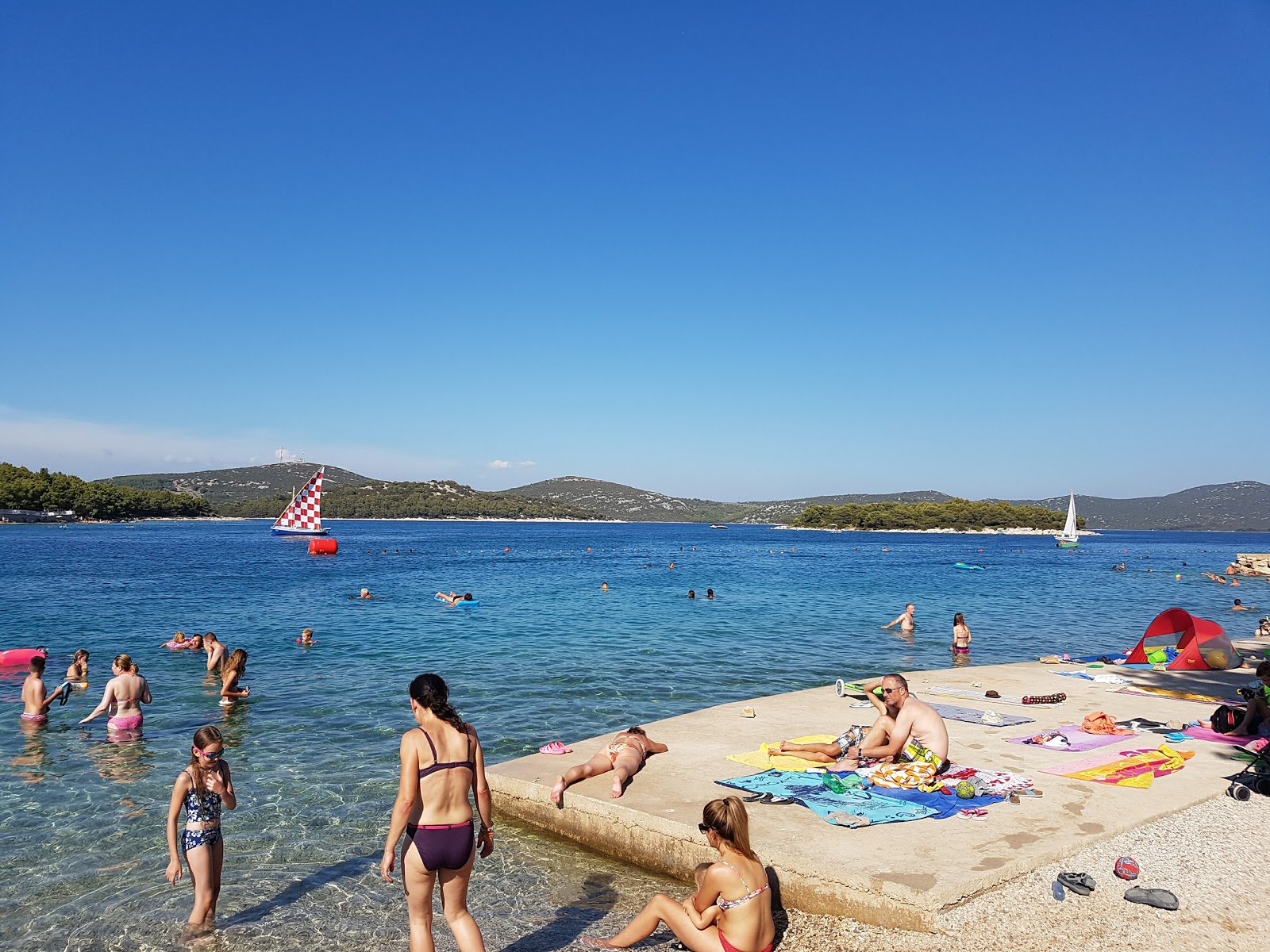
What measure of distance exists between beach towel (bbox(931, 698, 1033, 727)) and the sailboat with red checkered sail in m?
64.1

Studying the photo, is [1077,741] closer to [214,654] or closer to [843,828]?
[843,828]

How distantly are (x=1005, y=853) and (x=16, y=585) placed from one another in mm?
44506

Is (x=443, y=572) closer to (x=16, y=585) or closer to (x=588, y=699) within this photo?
(x=16, y=585)

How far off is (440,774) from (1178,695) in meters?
14.0

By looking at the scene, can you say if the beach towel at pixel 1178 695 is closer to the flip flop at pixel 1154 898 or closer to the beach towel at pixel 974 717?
the beach towel at pixel 974 717

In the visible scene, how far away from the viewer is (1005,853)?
6551 millimetres

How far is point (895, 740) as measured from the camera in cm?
890

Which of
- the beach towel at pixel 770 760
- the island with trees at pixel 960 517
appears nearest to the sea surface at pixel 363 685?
the beach towel at pixel 770 760

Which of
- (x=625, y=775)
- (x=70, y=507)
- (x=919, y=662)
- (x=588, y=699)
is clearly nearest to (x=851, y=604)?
(x=919, y=662)

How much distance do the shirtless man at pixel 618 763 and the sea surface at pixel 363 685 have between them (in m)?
0.57

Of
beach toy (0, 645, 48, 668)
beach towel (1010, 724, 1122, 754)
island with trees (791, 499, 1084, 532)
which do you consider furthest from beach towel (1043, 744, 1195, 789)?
island with trees (791, 499, 1084, 532)

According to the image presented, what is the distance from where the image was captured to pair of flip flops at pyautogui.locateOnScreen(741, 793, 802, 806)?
25.3ft

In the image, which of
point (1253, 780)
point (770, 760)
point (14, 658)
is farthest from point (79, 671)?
point (1253, 780)

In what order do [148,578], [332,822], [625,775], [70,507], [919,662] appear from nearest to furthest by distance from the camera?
[625,775] < [332,822] < [919,662] < [148,578] < [70,507]
